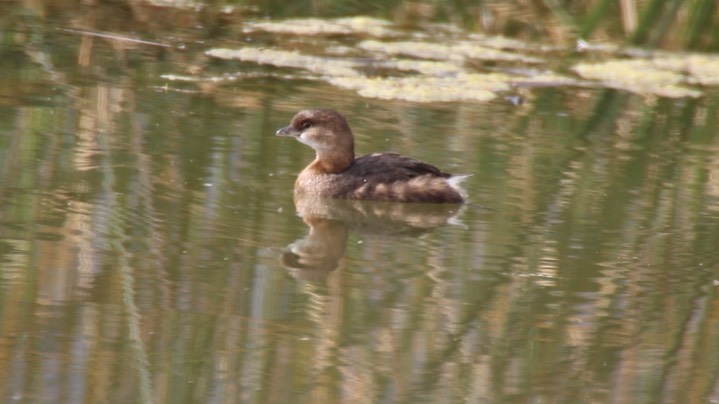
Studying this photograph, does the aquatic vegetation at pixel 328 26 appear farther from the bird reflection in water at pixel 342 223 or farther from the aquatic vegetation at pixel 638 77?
the bird reflection in water at pixel 342 223

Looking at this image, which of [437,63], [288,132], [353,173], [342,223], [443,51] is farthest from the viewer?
[443,51]

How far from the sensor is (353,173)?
8055 mm

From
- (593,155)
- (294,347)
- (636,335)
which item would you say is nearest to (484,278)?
(636,335)

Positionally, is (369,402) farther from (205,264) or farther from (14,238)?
(14,238)

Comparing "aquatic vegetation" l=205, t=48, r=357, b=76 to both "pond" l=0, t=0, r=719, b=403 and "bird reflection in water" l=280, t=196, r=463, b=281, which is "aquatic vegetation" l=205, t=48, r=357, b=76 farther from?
"bird reflection in water" l=280, t=196, r=463, b=281

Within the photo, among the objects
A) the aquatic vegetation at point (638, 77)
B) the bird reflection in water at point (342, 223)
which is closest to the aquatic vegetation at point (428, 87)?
the aquatic vegetation at point (638, 77)

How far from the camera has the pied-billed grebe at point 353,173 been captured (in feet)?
25.6

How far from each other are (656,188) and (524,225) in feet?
4.05

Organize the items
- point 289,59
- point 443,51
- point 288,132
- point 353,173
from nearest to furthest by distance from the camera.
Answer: point 353,173 → point 288,132 → point 289,59 → point 443,51

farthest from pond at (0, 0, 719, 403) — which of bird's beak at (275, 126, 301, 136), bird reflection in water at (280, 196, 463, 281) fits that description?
bird's beak at (275, 126, 301, 136)

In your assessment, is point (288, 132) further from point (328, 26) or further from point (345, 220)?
point (328, 26)

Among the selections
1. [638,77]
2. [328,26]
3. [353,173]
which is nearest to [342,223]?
[353,173]

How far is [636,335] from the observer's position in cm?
579

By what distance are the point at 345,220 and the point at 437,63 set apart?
384 cm
